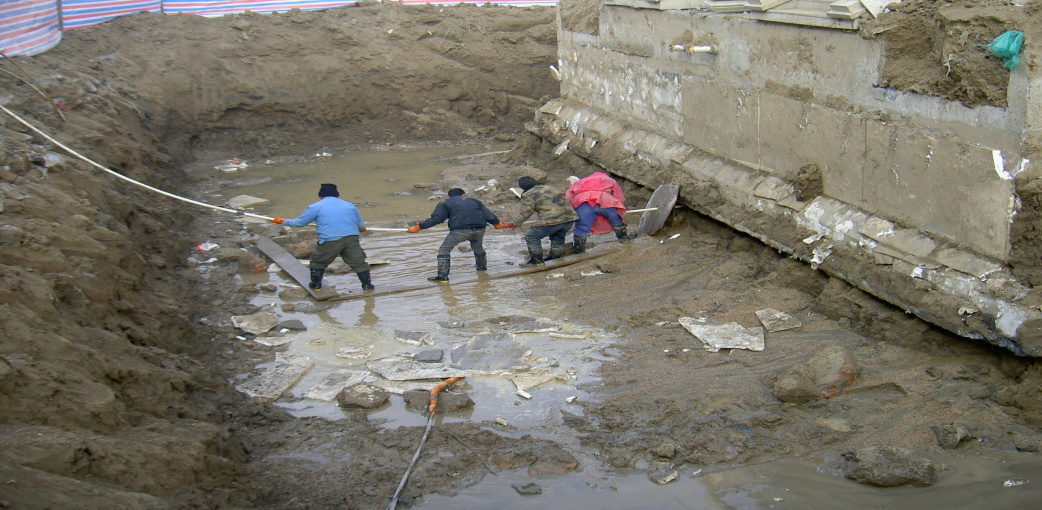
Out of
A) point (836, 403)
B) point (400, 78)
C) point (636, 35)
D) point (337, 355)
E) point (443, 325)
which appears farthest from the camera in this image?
point (400, 78)

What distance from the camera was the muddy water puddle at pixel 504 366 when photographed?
214 inches

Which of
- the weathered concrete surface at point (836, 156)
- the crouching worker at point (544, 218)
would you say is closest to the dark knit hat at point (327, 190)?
the crouching worker at point (544, 218)

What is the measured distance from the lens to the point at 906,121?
25.0 feet

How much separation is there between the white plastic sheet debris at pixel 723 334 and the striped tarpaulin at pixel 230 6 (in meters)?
14.3

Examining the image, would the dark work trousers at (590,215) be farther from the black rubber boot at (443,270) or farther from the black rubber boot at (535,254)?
the black rubber boot at (443,270)

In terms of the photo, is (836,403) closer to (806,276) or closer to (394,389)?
(806,276)

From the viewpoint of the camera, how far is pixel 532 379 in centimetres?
729

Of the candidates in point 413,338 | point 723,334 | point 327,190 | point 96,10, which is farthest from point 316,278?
point 96,10

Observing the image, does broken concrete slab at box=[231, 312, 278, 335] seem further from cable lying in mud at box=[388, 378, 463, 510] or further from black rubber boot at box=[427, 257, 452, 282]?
cable lying in mud at box=[388, 378, 463, 510]

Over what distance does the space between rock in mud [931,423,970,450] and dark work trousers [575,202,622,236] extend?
5410 millimetres

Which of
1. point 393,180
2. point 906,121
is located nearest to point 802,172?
point 906,121

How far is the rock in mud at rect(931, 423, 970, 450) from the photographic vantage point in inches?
229

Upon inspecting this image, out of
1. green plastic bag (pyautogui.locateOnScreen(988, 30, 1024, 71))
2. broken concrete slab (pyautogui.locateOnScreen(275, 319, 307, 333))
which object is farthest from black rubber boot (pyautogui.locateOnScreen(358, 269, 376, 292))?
green plastic bag (pyautogui.locateOnScreen(988, 30, 1024, 71))

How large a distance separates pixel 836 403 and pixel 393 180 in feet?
32.4
